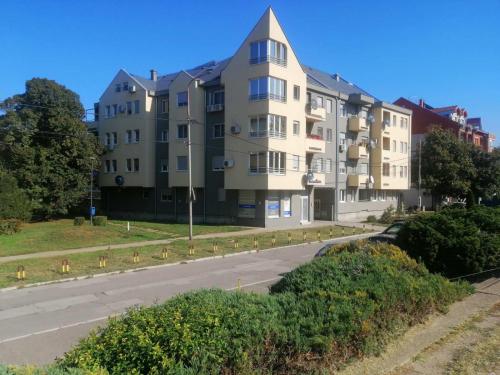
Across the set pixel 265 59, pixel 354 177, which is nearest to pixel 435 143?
pixel 354 177

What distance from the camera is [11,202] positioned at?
93.0 ft

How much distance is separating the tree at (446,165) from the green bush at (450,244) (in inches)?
1578

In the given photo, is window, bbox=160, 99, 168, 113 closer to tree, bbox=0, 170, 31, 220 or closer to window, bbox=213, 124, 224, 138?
window, bbox=213, 124, 224, 138

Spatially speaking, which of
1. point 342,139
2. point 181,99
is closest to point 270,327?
point 181,99

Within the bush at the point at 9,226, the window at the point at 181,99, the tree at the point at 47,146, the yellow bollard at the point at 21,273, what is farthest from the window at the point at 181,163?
the yellow bollard at the point at 21,273

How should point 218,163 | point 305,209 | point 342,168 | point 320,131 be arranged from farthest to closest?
point 342,168 → point 320,131 → point 305,209 → point 218,163

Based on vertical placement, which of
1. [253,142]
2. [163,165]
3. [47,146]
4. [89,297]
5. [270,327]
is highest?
[47,146]

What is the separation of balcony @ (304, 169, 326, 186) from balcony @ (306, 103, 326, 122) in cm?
472

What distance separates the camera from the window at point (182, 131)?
39.1 m

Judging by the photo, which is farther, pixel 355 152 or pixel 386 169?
pixel 386 169

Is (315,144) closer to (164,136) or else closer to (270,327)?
(164,136)

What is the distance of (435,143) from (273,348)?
4998cm

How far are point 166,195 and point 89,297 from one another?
30.0 meters

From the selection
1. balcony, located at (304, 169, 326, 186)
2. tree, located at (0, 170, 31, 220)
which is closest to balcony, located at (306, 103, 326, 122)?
balcony, located at (304, 169, 326, 186)
